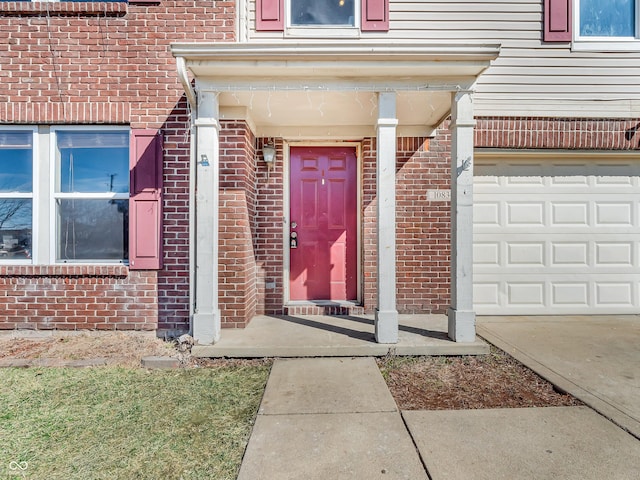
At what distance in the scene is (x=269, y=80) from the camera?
11.4ft

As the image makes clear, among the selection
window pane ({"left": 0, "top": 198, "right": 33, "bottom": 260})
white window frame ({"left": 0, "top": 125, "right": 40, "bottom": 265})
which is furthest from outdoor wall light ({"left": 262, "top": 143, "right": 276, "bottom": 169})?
window pane ({"left": 0, "top": 198, "right": 33, "bottom": 260})

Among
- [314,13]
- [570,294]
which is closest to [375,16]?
[314,13]

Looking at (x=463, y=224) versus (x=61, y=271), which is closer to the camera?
(x=463, y=224)

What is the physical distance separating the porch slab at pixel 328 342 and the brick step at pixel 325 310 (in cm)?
40

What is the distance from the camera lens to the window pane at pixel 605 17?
4.61 metres

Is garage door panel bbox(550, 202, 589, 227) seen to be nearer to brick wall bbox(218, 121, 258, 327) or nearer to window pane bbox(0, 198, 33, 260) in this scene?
brick wall bbox(218, 121, 258, 327)

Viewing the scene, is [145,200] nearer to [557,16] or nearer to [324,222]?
[324,222]

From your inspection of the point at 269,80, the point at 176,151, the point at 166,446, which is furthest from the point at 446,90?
the point at 166,446

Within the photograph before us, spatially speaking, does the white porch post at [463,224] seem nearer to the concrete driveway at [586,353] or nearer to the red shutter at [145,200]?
the concrete driveway at [586,353]

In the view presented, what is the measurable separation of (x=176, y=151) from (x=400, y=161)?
8.95 feet

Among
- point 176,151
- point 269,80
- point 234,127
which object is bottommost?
point 176,151

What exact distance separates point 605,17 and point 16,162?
747cm

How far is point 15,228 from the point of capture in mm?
4059

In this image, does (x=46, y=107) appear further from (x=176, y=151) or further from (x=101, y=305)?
(x=101, y=305)
